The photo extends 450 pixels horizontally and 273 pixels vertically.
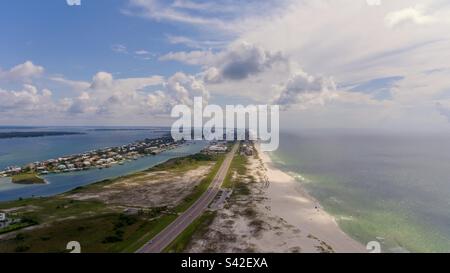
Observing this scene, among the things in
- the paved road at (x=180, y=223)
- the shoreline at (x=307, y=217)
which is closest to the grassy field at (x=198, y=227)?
the paved road at (x=180, y=223)

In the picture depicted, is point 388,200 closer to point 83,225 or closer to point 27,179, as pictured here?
point 83,225

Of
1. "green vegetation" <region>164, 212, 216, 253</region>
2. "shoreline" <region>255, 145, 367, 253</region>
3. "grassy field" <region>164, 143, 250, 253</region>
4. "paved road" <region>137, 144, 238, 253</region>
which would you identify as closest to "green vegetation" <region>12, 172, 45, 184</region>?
"paved road" <region>137, 144, 238, 253</region>

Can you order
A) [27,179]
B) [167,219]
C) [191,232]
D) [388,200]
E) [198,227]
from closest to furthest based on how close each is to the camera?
[191,232] < [198,227] < [167,219] < [388,200] < [27,179]

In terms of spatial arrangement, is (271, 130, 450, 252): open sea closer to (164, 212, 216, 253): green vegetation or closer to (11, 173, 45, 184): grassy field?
(164, 212, 216, 253): green vegetation

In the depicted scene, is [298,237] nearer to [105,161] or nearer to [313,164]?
[313,164]

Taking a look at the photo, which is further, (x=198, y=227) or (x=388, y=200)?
(x=388, y=200)

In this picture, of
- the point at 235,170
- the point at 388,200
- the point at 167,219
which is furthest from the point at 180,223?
the point at 235,170
